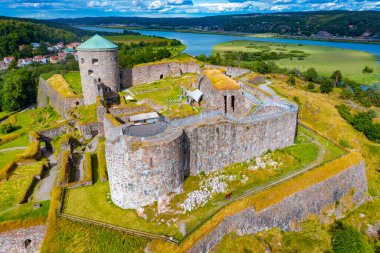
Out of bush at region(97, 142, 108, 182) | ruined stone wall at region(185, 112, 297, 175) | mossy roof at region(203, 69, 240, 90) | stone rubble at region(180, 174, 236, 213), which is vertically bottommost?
stone rubble at region(180, 174, 236, 213)

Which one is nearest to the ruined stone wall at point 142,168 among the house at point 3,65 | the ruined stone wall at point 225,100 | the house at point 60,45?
the ruined stone wall at point 225,100

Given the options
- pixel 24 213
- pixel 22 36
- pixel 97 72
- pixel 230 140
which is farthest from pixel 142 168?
pixel 22 36

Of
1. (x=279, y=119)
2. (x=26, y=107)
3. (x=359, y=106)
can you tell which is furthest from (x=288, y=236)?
(x=26, y=107)

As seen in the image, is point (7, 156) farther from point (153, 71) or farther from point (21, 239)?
Answer: point (153, 71)

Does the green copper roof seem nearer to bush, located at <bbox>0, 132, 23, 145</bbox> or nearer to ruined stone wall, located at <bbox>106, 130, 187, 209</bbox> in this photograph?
bush, located at <bbox>0, 132, 23, 145</bbox>

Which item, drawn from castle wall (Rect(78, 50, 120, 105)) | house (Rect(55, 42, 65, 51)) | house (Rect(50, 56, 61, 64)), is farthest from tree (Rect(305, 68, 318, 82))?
house (Rect(55, 42, 65, 51))
